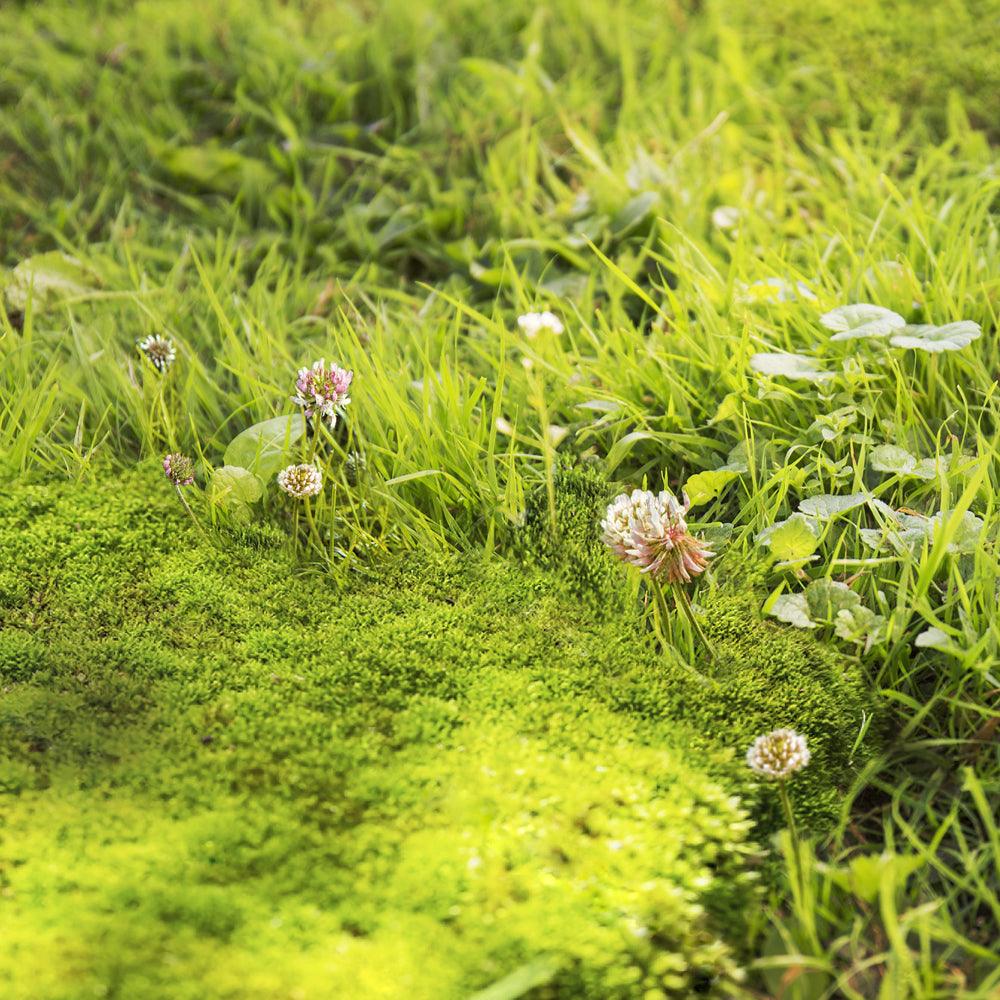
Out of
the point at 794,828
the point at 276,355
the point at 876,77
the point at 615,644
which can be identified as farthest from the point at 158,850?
the point at 876,77

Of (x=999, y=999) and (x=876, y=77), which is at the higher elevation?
(x=876, y=77)

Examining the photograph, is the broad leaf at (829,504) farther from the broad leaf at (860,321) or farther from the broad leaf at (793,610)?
the broad leaf at (860,321)

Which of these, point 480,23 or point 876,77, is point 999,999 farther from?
point 480,23

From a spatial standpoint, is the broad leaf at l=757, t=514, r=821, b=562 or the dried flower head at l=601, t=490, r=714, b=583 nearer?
the dried flower head at l=601, t=490, r=714, b=583

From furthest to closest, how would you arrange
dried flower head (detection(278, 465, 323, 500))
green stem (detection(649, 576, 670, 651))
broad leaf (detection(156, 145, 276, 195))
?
1. broad leaf (detection(156, 145, 276, 195))
2. dried flower head (detection(278, 465, 323, 500))
3. green stem (detection(649, 576, 670, 651))

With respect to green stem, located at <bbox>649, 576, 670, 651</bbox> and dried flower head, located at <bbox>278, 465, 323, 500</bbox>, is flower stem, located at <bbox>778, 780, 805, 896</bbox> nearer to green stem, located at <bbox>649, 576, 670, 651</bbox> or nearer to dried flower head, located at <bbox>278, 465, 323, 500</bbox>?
green stem, located at <bbox>649, 576, 670, 651</bbox>

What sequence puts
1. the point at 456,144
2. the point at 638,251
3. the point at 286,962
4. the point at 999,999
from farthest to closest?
the point at 456,144 → the point at 638,251 → the point at 286,962 → the point at 999,999

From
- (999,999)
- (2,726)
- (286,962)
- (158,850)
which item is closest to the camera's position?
(999,999)

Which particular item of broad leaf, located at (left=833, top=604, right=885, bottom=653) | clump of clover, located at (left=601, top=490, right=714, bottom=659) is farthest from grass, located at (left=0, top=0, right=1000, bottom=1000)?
clump of clover, located at (left=601, top=490, right=714, bottom=659)
